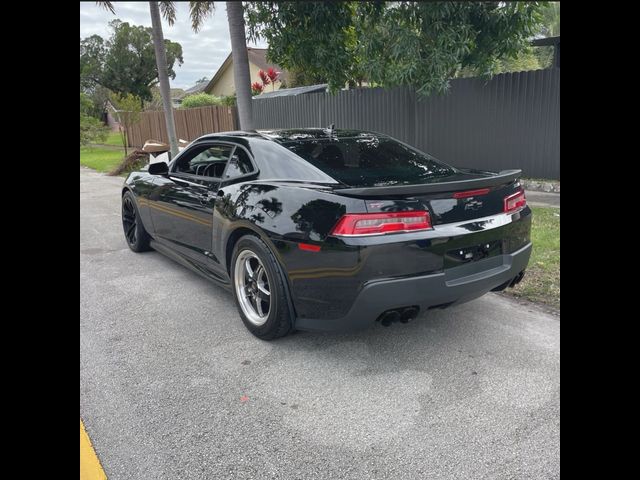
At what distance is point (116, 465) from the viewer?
2.27m

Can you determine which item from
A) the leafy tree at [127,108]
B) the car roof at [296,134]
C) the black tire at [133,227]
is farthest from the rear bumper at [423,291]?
the leafy tree at [127,108]

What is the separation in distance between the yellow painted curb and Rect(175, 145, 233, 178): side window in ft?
8.68

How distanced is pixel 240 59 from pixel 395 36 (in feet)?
9.52

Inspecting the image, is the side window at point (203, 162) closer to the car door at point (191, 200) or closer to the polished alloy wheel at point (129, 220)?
the car door at point (191, 200)

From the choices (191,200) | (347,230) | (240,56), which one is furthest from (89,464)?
(240,56)

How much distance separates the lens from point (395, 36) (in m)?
6.82

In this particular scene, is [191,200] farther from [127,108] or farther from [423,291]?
[127,108]

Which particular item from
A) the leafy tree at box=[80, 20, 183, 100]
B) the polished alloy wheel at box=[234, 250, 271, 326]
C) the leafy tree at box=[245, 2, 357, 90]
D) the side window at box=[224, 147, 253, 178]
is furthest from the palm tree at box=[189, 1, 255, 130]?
the leafy tree at box=[80, 20, 183, 100]

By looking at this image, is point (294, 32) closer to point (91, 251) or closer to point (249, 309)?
point (91, 251)

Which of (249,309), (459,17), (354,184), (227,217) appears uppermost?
(459,17)

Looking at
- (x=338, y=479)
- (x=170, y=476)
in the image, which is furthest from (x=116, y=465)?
(x=338, y=479)

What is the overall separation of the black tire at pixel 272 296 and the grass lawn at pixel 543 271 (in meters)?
2.21

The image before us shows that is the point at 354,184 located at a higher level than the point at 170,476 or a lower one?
higher

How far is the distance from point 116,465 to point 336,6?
6.64 metres
